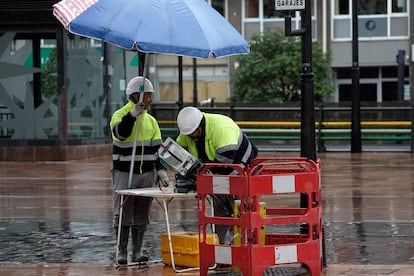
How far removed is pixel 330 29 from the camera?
50.4 metres

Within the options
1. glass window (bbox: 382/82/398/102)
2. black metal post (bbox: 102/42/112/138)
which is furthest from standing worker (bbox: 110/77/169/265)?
glass window (bbox: 382/82/398/102)

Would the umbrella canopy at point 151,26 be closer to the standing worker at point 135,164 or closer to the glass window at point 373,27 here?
the standing worker at point 135,164

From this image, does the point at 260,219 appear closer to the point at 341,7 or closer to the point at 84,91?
the point at 84,91

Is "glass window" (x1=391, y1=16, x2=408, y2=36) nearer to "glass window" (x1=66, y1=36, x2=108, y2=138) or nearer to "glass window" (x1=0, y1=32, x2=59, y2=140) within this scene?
"glass window" (x1=66, y1=36, x2=108, y2=138)

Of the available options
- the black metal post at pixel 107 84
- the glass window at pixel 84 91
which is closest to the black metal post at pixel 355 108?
the black metal post at pixel 107 84

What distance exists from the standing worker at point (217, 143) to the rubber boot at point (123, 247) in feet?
3.46

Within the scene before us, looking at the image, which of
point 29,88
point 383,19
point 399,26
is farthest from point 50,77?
point 399,26

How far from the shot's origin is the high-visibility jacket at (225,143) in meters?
9.93

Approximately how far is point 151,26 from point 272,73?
3245cm

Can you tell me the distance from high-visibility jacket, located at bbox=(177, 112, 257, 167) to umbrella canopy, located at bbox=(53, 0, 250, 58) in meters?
0.68

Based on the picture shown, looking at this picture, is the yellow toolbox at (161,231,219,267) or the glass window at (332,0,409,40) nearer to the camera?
the yellow toolbox at (161,231,219,267)

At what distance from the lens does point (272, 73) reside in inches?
1657

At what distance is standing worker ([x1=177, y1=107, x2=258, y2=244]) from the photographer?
9922 mm

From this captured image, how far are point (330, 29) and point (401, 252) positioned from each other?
1554 inches
